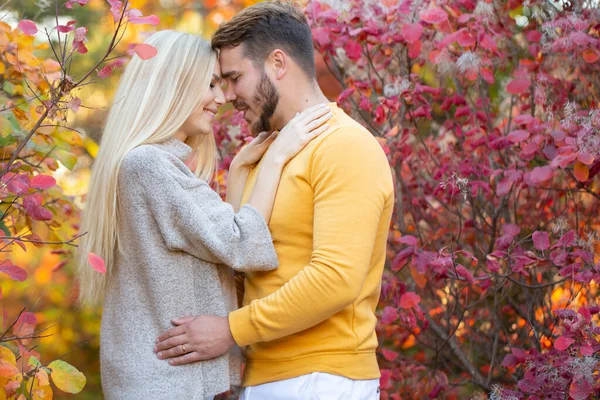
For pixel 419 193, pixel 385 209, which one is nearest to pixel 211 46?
pixel 385 209

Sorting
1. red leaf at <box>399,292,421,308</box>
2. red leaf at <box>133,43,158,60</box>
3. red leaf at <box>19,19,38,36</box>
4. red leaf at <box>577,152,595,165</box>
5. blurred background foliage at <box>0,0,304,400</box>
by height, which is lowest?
blurred background foliage at <box>0,0,304,400</box>

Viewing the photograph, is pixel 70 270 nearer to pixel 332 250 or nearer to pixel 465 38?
pixel 465 38

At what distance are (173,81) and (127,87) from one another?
139mm

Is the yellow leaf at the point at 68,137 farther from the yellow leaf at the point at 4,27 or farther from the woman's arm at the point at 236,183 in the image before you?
the woman's arm at the point at 236,183

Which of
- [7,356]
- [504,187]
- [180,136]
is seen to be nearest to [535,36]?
[504,187]

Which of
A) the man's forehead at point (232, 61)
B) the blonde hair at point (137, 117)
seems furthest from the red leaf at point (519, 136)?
the blonde hair at point (137, 117)

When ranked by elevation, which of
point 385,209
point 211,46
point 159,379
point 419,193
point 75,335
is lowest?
point 75,335

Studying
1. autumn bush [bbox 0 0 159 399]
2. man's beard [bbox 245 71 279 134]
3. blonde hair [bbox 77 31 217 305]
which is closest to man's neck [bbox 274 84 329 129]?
man's beard [bbox 245 71 279 134]

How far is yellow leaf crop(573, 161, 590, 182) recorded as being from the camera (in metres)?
2.51

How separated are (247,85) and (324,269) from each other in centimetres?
67

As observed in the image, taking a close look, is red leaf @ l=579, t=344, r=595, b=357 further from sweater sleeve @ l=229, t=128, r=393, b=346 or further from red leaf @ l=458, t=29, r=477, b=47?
red leaf @ l=458, t=29, r=477, b=47

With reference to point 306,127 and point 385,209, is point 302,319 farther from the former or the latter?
point 306,127

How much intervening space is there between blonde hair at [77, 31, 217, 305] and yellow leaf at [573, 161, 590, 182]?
1.25 metres

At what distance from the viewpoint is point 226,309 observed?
211cm
